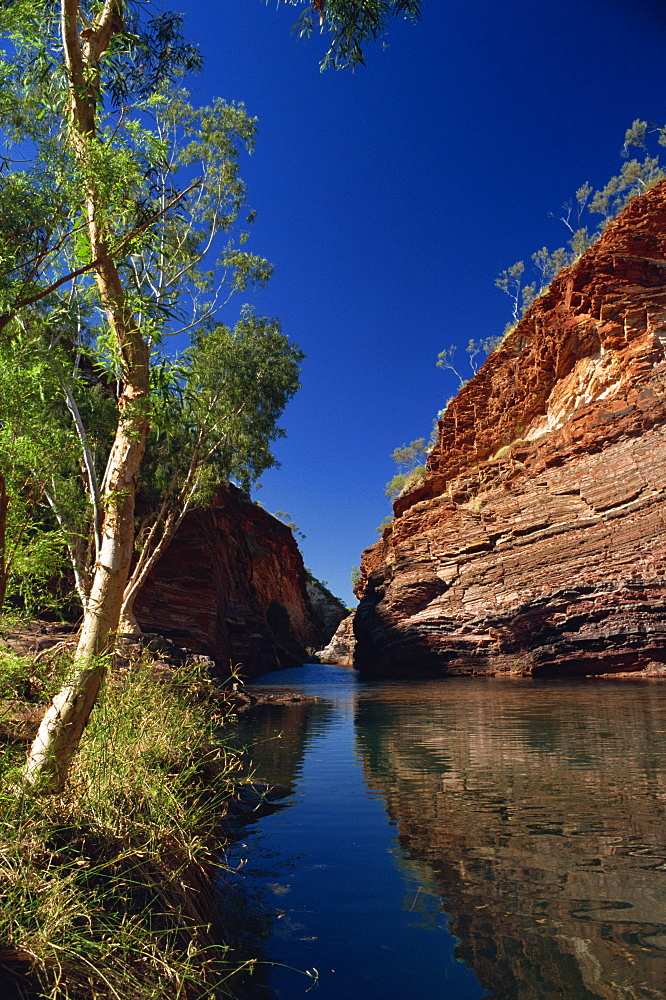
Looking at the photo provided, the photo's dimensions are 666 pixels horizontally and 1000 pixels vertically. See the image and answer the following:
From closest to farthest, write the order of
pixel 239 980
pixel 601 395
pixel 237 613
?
pixel 239 980
pixel 601 395
pixel 237 613

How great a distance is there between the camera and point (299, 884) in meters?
4.75

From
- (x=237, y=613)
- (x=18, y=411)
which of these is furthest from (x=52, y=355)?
(x=237, y=613)

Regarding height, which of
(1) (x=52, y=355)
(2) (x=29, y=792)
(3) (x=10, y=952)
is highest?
(1) (x=52, y=355)

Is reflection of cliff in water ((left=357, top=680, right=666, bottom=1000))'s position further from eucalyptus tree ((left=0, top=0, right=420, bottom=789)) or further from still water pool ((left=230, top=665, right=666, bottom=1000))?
eucalyptus tree ((left=0, top=0, right=420, bottom=789))

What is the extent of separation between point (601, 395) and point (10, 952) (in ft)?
109

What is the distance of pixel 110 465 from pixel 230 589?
34.3 m

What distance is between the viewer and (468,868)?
487cm

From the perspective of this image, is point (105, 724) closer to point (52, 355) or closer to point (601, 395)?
point (52, 355)

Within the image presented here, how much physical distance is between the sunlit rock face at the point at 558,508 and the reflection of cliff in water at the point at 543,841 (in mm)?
13455

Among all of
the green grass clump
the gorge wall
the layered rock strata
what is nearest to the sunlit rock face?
the gorge wall

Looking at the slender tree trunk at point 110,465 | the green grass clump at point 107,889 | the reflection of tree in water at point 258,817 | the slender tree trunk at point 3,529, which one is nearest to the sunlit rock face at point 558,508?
the reflection of tree in water at point 258,817

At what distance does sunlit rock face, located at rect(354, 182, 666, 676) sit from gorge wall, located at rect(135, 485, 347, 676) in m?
→ 9.67

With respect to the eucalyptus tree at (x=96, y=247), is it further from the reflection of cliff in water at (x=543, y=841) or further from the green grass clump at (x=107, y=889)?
the reflection of cliff in water at (x=543, y=841)

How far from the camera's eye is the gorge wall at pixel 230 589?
90.1ft
